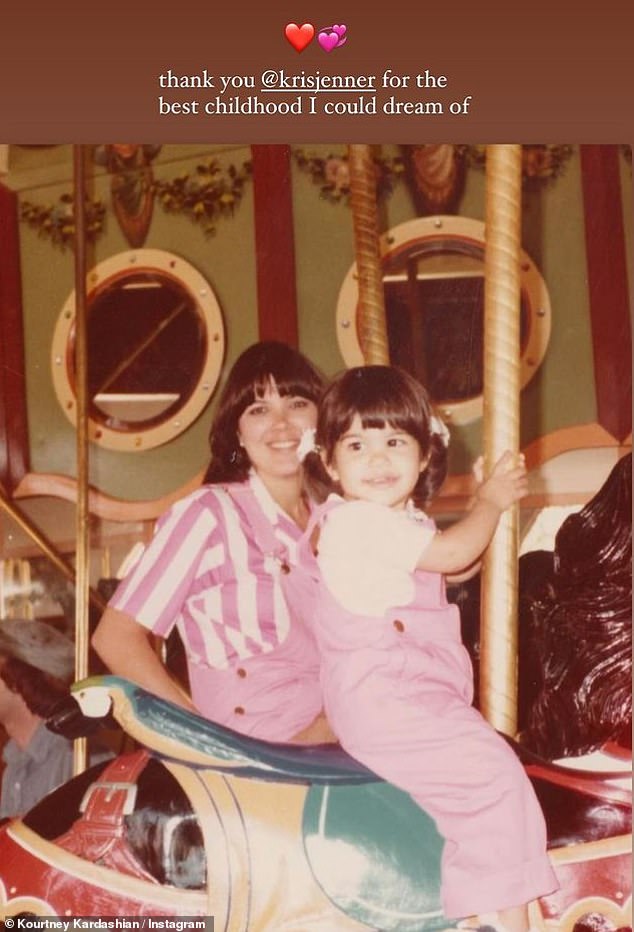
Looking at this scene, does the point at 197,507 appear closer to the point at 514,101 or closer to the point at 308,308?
the point at 308,308

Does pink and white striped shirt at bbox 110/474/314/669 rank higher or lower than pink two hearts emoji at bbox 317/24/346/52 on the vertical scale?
lower

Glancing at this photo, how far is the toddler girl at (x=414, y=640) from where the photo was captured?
1260 millimetres

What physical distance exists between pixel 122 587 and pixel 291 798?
1.07ft

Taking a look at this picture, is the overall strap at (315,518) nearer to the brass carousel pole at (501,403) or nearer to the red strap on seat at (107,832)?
the brass carousel pole at (501,403)

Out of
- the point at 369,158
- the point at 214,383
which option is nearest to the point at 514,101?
the point at 369,158

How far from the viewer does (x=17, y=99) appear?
142cm

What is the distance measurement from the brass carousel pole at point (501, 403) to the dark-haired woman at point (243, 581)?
0.21 metres

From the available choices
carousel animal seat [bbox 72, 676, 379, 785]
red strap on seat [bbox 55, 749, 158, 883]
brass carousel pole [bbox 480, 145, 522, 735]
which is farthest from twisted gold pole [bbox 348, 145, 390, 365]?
red strap on seat [bbox 55, 749, 158, 883]

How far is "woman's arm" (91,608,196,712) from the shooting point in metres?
1.34

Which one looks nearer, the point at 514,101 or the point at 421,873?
the point at 421,873

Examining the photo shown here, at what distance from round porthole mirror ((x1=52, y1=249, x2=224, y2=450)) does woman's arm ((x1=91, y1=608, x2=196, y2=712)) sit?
220 millimetres

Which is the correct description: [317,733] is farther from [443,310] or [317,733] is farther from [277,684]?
[443,310]

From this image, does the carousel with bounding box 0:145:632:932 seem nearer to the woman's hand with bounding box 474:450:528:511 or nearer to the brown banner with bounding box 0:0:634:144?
the woman's hand with bounding box 474:450:528:511

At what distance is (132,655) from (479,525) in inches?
17.4
